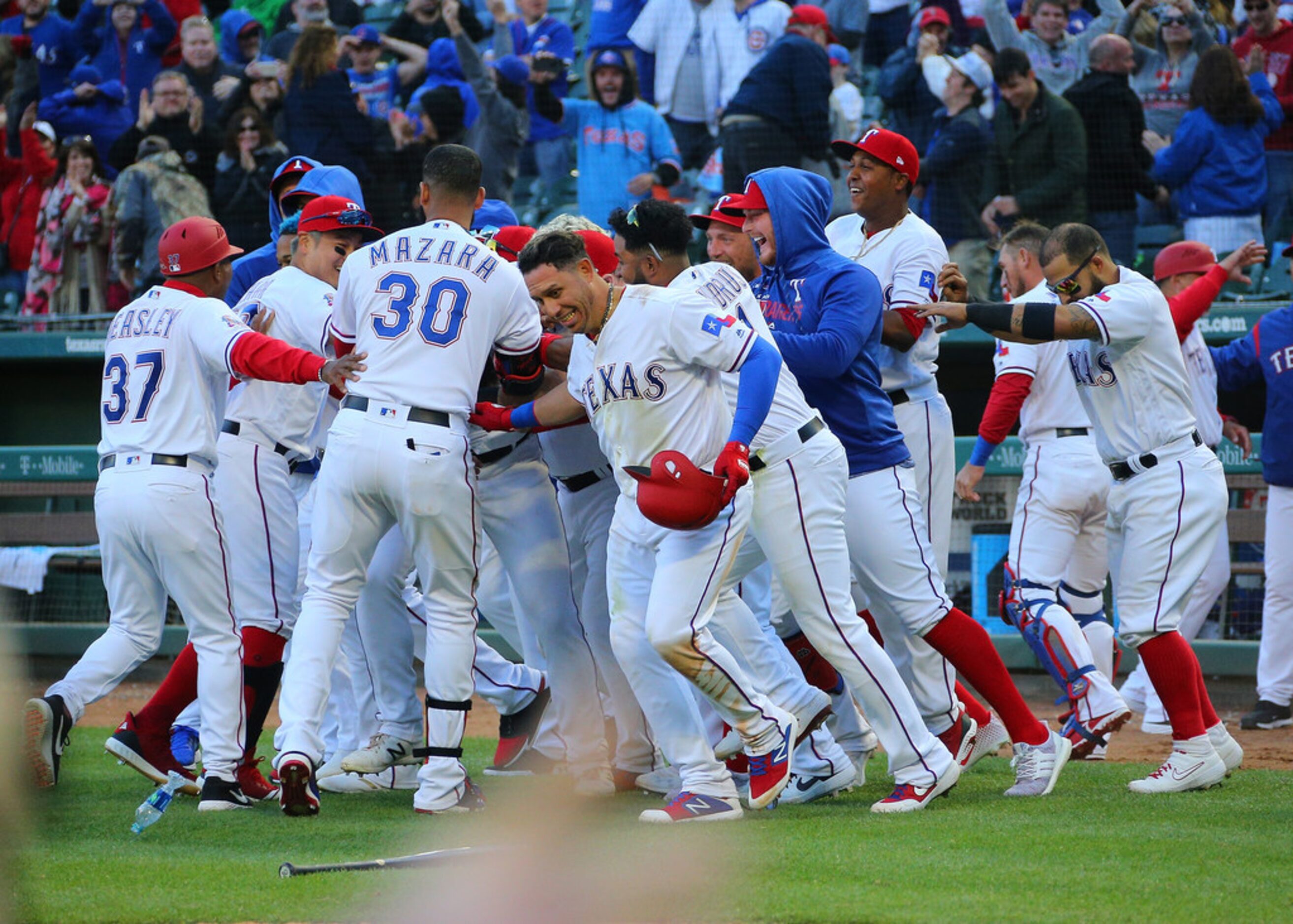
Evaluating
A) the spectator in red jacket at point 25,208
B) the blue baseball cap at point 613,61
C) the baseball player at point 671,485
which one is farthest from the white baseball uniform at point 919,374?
the spectator in red jacket at point 25,208

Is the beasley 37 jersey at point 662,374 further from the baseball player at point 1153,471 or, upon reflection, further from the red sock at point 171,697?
the red sock at point 171,697

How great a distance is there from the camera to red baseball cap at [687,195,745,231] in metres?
5.49

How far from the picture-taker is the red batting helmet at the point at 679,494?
435cm

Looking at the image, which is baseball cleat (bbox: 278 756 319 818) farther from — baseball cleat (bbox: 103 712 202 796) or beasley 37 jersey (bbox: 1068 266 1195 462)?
beasley 37 jersey (bbox: 1068 266 1195 462)

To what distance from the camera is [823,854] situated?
415 cm

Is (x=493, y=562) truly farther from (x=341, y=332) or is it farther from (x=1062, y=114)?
(x=1062, y=114)

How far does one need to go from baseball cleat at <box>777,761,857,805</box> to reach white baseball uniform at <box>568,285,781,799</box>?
0.60 meters

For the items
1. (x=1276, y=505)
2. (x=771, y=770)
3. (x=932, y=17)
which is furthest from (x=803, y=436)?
(x=932, y=17)

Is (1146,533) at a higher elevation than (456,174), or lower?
lower

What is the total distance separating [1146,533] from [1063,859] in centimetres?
162

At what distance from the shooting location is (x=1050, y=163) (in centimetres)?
902

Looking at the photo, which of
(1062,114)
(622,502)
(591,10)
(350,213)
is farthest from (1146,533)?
(591,10)

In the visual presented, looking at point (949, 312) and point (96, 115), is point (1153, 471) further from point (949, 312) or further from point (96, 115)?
point (96, 115)

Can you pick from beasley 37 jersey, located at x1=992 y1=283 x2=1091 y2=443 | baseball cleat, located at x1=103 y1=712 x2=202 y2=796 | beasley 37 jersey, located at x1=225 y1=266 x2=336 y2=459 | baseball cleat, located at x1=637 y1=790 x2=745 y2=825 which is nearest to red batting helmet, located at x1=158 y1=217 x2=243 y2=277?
beasley 37 jersey, located at x1=225 y1=266 x2=336 y2=459
